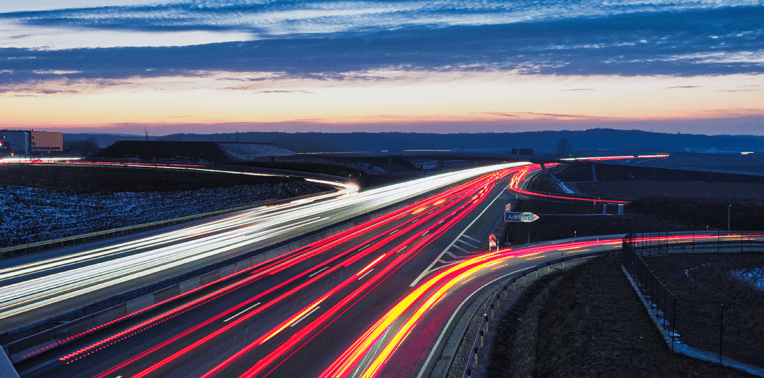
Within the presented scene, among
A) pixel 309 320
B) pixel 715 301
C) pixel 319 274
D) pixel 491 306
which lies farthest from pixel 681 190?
pixel 309 320

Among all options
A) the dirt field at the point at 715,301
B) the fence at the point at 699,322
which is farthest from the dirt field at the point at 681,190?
the fence at the point at 699,322

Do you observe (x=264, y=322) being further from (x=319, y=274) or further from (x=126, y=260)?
(x=126, y=260)

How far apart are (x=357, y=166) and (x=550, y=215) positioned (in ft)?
338

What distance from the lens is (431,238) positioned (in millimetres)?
46031

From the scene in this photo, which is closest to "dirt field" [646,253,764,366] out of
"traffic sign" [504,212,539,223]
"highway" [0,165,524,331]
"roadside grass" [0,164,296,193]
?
"traffic sign" [504,212,539,223]

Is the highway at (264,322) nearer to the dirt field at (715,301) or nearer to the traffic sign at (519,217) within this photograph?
the traffic sign at (519,217)

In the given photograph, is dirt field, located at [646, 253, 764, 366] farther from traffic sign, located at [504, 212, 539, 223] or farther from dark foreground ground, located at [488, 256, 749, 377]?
traffic sign, located at [504, 212, 539, 223]

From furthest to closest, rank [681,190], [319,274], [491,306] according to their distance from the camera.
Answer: [681,190] < [319,274] < [491,306]

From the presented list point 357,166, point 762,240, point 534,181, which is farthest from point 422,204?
point 357,166

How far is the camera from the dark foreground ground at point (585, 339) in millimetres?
18281

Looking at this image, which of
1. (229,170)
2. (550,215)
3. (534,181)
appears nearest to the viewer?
(550,215)

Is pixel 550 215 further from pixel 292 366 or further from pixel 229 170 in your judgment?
pixel 229 170

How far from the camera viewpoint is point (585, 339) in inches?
841

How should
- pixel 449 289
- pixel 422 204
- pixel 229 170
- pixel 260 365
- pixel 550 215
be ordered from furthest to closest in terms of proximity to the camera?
pixel 229 170 < pixel 422 204 < pixel 550 215 < pixel 449 289 < pixel 260 365
